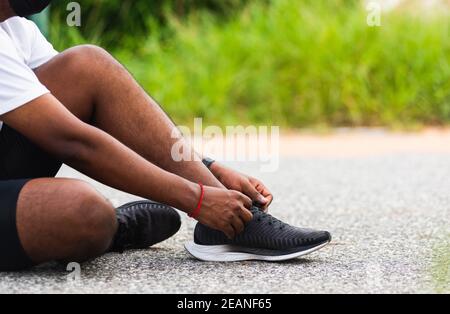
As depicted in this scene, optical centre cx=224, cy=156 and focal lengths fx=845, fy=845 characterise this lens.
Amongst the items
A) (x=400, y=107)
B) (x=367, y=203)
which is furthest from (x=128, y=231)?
(x=400, y=107)

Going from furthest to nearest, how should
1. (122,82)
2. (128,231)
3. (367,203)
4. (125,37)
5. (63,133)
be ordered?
(125,37) < (367,203) < (128,231) < (122,82) < (63,133)

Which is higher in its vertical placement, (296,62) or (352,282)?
(296,62)

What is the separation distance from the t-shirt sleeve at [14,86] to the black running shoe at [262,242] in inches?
28.0

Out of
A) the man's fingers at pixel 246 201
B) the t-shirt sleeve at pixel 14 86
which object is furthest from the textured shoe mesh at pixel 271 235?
the t-shirt sleeve at pixel 14 86

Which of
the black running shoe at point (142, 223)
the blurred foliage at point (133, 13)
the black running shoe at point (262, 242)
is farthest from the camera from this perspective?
the blurred foliage at point (133, 13)

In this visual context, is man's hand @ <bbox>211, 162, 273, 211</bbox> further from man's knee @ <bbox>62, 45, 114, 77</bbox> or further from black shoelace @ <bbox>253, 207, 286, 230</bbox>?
man's knee @ <bbox>62, 45, 114, 77</bbox>

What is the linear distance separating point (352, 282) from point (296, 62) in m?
6.09

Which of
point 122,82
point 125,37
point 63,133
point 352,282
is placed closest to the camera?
point 63,133

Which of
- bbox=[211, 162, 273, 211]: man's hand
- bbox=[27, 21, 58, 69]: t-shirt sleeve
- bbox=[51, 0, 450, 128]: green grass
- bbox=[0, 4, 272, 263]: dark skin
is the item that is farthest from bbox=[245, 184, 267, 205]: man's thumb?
bbox=[51, 0, 450, 128]: green grass

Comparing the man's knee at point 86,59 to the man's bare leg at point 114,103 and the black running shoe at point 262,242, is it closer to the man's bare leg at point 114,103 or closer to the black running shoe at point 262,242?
the man's bare leg at point 114,103

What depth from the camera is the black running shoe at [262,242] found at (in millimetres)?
2504

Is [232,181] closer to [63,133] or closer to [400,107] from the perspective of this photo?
[63,133]

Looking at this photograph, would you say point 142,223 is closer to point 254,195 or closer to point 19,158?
point 254,195

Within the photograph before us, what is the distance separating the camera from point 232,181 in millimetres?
2625
